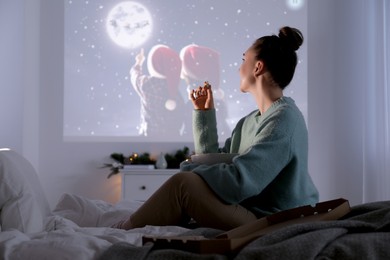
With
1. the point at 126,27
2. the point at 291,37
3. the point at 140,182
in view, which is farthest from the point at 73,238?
the point at 126,27

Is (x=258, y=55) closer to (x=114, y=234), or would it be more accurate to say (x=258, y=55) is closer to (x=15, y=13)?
(x=114, y=234)

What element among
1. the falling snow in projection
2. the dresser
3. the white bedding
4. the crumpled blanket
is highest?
the falling snow in projection

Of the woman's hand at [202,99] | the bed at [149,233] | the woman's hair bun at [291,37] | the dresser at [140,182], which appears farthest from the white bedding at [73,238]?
the dresser at [140,182]

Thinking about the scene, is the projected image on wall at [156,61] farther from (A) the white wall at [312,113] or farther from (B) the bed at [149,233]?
(B) the bed at [149,233]

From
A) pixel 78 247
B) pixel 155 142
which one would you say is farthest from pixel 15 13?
pixel 78 247

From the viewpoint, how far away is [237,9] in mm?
5039

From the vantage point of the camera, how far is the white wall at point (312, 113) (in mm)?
4871

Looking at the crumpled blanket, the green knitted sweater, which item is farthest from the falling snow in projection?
the crumpled blanket

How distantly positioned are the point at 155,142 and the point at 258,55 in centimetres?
281

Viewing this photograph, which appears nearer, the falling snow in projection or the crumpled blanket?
the crumpled blanket

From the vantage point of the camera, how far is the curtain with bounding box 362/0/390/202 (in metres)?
4.52

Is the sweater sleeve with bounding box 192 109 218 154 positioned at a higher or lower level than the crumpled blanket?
higher

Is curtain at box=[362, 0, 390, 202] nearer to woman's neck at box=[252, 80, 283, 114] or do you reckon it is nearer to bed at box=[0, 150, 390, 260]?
woman's neck at box=[252, 80, 283, 114]

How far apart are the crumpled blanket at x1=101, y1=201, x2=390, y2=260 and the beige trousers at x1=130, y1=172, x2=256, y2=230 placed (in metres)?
0.49
